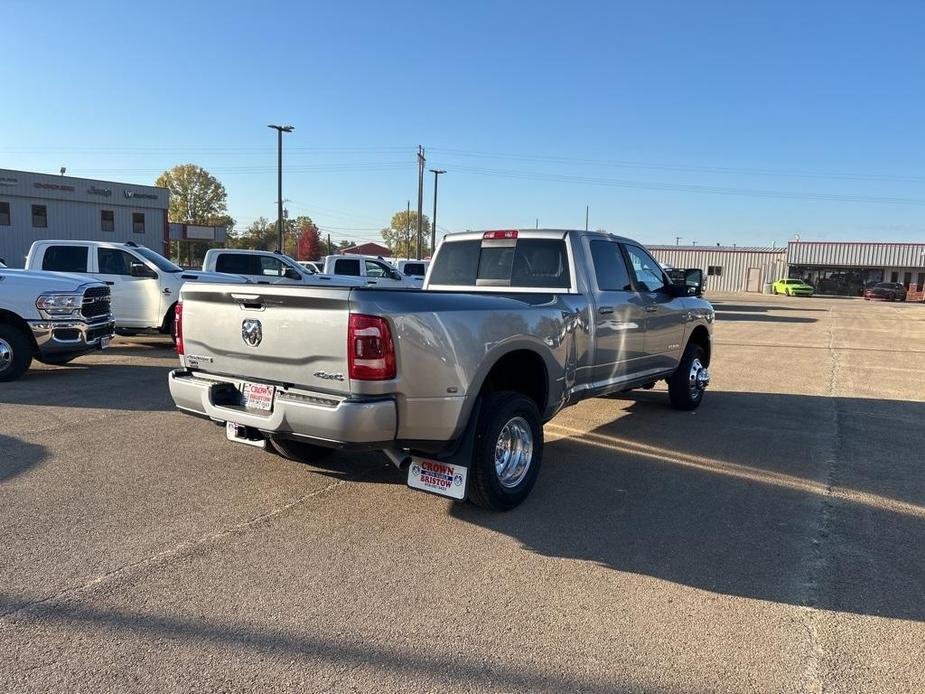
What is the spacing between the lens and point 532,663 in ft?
9.66

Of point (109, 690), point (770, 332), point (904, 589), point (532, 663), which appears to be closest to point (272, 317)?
point (109, 690)

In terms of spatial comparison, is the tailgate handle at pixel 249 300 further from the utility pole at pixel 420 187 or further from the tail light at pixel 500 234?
the utility pole at pixel 420 187

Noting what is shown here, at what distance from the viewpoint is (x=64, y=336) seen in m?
9.36

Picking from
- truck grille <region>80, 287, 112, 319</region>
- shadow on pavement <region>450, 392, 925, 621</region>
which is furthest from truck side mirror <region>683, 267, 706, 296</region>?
truck grille <region>80, 287, 112, 319</region>

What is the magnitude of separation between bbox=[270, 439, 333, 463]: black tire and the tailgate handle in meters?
1.49

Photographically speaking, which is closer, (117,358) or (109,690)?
(109,690)

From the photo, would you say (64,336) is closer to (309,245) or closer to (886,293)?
(886,293)

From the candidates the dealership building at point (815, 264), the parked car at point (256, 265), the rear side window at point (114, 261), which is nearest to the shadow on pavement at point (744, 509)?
the rear side window at point (114, 261)

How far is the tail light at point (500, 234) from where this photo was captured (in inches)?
254

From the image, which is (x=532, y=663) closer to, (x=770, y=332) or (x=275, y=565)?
(x=275, y=565)

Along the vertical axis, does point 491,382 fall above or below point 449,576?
above

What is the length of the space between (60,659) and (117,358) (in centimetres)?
984

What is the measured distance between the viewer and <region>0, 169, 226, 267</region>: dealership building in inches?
1572

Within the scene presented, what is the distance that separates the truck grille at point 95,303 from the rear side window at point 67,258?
2.99 metres
